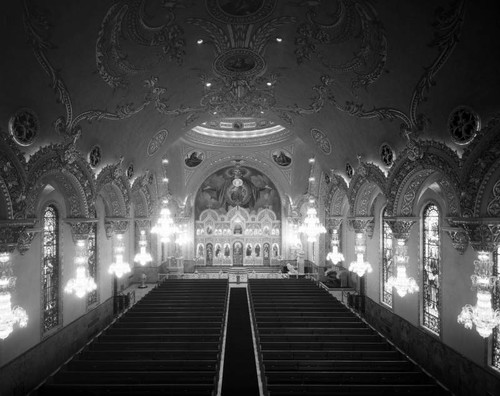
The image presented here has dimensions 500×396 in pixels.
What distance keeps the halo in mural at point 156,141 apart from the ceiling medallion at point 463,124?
37.6 feet

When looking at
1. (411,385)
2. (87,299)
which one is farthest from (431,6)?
(87,299)

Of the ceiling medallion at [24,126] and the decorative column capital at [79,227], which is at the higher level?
the ceiling medallion at [24,126]

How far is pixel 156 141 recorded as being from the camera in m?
16.3

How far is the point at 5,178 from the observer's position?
27.3ft

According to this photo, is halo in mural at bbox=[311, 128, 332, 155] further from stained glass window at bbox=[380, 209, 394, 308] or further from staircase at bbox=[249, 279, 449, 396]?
staircase at bbox=[249, 279, 449, 396]

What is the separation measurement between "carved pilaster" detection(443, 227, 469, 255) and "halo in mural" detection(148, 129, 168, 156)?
12.0 metres

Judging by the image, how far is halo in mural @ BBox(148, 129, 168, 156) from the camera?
51.8 ft

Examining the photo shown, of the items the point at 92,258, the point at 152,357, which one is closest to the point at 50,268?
the point at 92,258

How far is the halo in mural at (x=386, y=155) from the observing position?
1194 cm

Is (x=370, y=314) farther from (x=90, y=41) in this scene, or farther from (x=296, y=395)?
(x=90, y=41)

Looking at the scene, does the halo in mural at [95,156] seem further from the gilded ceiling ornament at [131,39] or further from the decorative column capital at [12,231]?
the decorative column capital at [12,231]

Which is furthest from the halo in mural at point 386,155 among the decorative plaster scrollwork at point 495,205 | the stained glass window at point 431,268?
the decorative plaster scrollwork at point 495,205

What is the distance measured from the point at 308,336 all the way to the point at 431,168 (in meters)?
6.44

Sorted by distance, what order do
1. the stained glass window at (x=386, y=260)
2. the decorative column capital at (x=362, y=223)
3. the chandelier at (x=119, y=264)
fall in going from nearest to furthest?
1. the chandelier at (x=119, y=264)
2. the decorative column capital at (x=362, y=223)
3. the stained glass window at (x=386, y=260)
